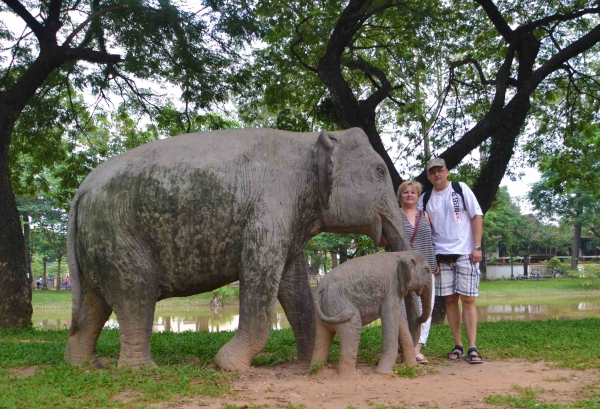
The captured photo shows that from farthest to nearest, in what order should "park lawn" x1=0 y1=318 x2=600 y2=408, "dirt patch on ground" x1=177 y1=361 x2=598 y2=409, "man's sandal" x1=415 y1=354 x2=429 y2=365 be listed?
"man's sandal" x1=415 y1=354 x2=429 y2=365
"park lawn" x1=0 y1=318 x2=600 y2=408
"dirt patch on ground" x1=177 y1=361 x2=598 y2=409

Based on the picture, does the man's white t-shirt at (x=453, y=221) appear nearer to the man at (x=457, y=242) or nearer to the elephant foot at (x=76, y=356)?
the man at (x=457, y=242)

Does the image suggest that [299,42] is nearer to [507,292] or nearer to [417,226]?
[417,226]

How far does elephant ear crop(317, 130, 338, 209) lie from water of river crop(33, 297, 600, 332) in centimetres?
1190

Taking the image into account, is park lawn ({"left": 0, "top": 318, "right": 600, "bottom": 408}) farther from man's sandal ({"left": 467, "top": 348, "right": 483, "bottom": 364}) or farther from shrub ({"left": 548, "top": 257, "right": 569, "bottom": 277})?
shrub ({"left": 548, "top": 257, "right": 569, "bottom": 277})

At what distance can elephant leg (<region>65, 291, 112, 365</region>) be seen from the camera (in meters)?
5.46

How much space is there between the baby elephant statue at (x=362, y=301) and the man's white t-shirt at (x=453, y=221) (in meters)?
0.84

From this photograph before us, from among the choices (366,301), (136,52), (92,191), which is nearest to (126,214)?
(92,191)

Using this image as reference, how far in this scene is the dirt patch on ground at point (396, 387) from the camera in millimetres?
4223

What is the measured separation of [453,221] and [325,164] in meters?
1.61

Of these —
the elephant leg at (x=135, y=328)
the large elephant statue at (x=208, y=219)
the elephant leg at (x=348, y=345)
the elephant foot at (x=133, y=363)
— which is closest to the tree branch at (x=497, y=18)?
the large elephant statue at (x=208, y=219)

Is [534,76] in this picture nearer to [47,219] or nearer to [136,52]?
[136,52]

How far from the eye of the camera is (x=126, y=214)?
199 inches

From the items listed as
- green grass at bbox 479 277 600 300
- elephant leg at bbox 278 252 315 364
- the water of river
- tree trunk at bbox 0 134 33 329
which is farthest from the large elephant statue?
green grass at bbox 479 277 600 300

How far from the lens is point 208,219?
507cm
